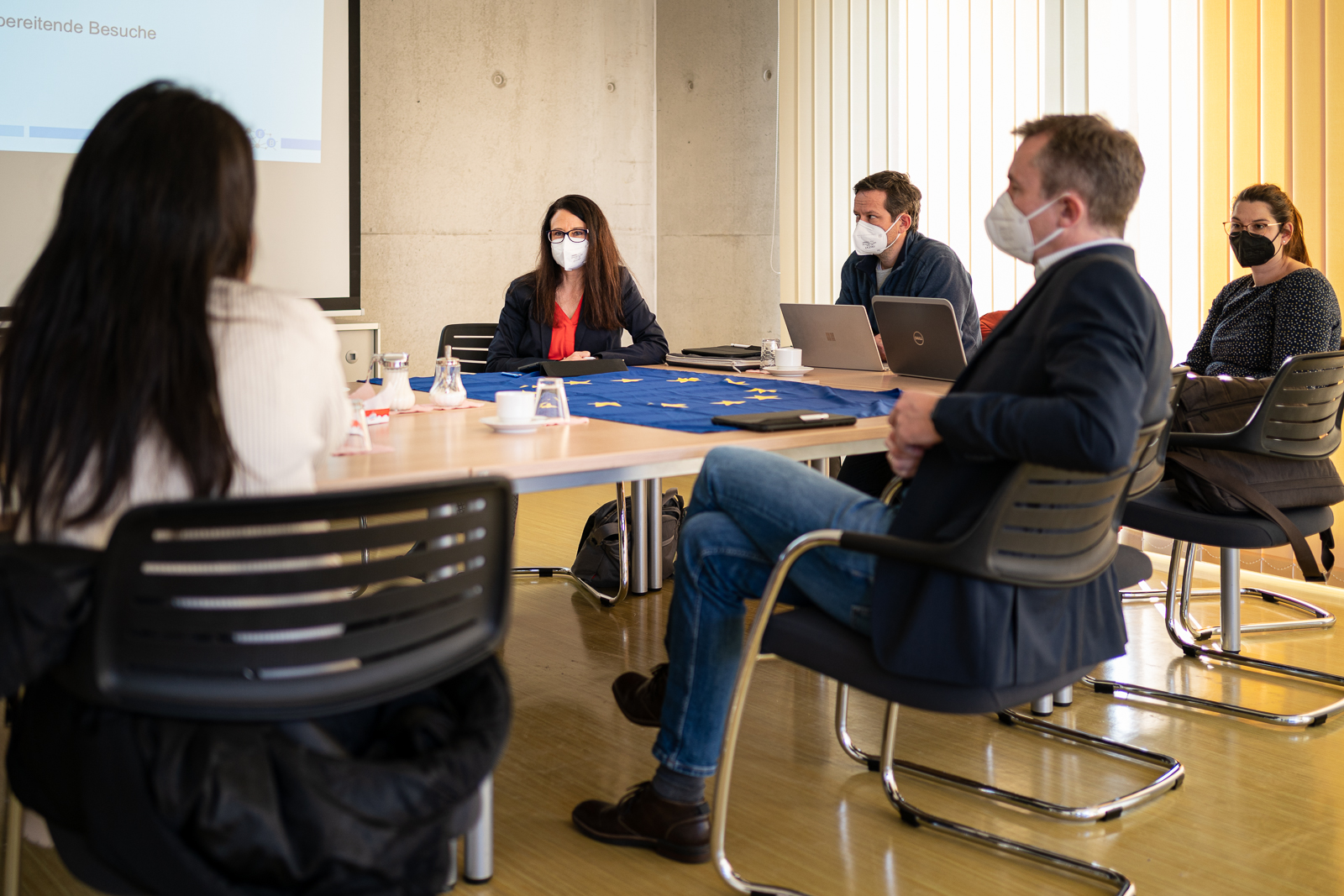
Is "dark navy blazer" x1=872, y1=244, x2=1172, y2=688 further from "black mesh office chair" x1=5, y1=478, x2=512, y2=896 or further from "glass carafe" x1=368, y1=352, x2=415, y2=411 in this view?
"glass carafe" x1=368, y1=352, x2=415, y2=411

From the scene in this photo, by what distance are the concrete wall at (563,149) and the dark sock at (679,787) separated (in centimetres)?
427

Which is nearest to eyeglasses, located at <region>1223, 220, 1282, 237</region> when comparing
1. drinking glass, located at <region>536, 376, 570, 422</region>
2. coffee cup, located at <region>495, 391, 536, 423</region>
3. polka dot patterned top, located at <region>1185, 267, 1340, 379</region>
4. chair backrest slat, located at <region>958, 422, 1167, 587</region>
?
polka dot patterned top, located at <region>1185, 267, 1340, 379</region>

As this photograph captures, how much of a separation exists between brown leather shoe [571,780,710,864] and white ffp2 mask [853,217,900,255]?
7.48ft

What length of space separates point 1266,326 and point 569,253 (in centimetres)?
227

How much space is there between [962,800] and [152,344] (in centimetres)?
171

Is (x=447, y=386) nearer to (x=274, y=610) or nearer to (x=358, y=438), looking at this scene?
(x=358, y=438)

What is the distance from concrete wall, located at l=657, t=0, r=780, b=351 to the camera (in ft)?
21.2

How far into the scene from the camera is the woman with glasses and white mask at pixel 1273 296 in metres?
3.41

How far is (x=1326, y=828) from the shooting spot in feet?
6.81

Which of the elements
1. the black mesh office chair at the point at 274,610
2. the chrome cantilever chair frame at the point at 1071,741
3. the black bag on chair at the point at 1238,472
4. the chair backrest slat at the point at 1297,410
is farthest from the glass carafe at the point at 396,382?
the chair backrest slat at the point at 1297,410

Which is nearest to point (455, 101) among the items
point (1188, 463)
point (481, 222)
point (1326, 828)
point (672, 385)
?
point (481, 222)

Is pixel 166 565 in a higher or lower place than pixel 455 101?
lower

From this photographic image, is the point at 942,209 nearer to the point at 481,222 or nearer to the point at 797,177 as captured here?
the point at 797,177

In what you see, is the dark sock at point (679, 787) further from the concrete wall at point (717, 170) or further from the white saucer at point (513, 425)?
the concrete wall at point (717, 170)
